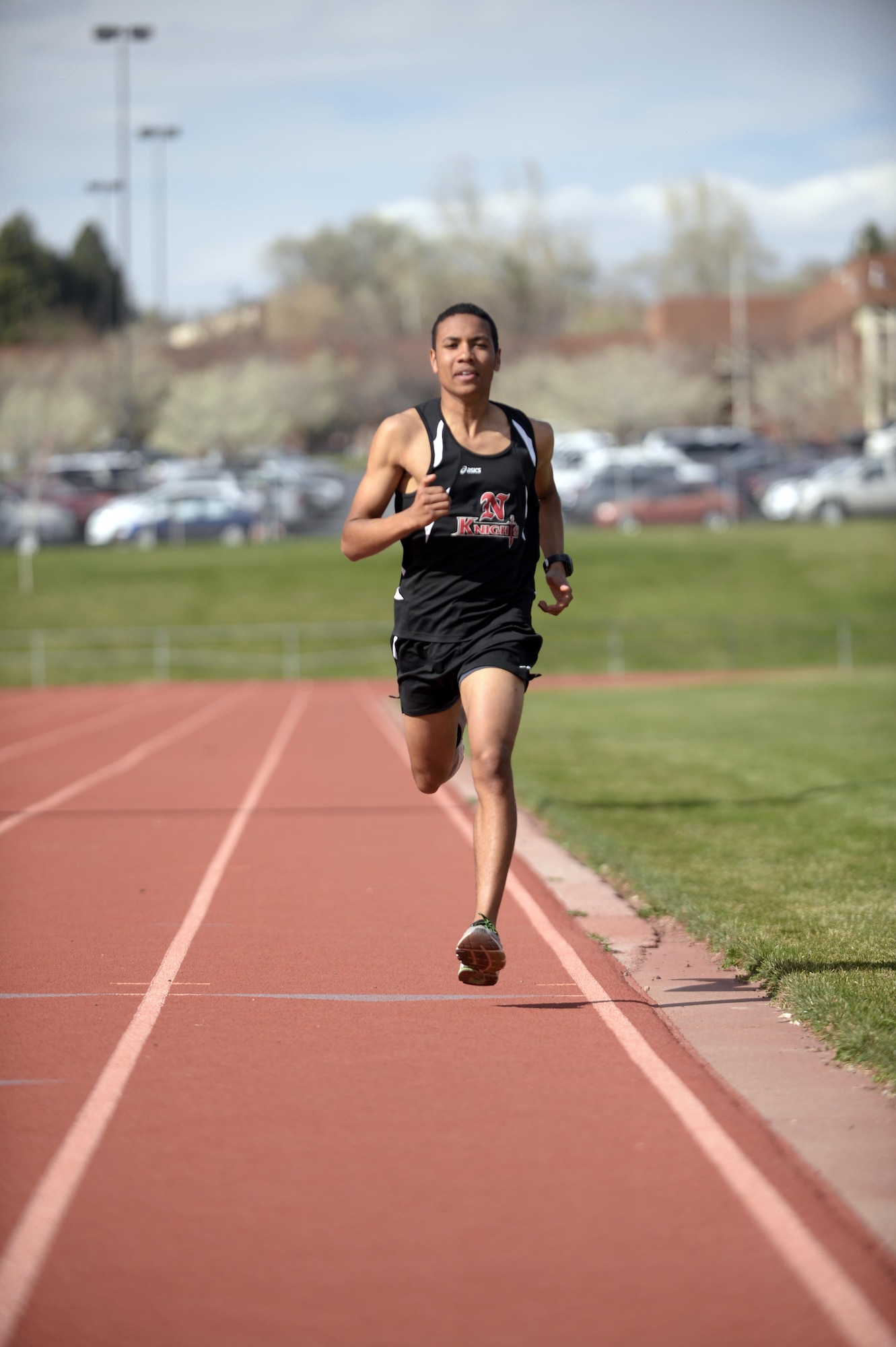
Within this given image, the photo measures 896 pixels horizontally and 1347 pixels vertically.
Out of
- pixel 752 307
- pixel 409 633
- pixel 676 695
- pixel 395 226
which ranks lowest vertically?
pixel 676 695

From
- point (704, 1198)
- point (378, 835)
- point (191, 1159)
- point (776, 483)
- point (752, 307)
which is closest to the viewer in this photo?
point (704, 1198)

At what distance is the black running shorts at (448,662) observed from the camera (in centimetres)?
529

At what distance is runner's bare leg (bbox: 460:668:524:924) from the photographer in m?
5.16

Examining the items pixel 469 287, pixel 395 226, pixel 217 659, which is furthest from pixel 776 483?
pixel 395 226

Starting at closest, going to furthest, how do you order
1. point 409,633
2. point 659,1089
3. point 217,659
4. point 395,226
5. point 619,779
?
point 659,1089
point 409,633
point 619,779
point 217,659
point 395,226

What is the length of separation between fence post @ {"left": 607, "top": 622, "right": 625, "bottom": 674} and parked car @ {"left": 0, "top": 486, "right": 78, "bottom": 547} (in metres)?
19.2

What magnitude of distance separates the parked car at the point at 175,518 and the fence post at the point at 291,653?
10.8m

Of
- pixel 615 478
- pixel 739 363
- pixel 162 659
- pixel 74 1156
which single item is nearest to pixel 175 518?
pixel 615 478

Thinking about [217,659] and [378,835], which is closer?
[378,835]

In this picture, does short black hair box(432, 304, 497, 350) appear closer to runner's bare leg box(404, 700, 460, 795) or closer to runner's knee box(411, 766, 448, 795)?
runner's bare leg box(404, 700, 460, 795)

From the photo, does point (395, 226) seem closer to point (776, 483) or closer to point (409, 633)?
point (776, 483)

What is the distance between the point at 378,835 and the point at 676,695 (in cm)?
1617

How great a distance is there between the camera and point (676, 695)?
25484 millimetres

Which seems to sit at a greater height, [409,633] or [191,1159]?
[409,633]
